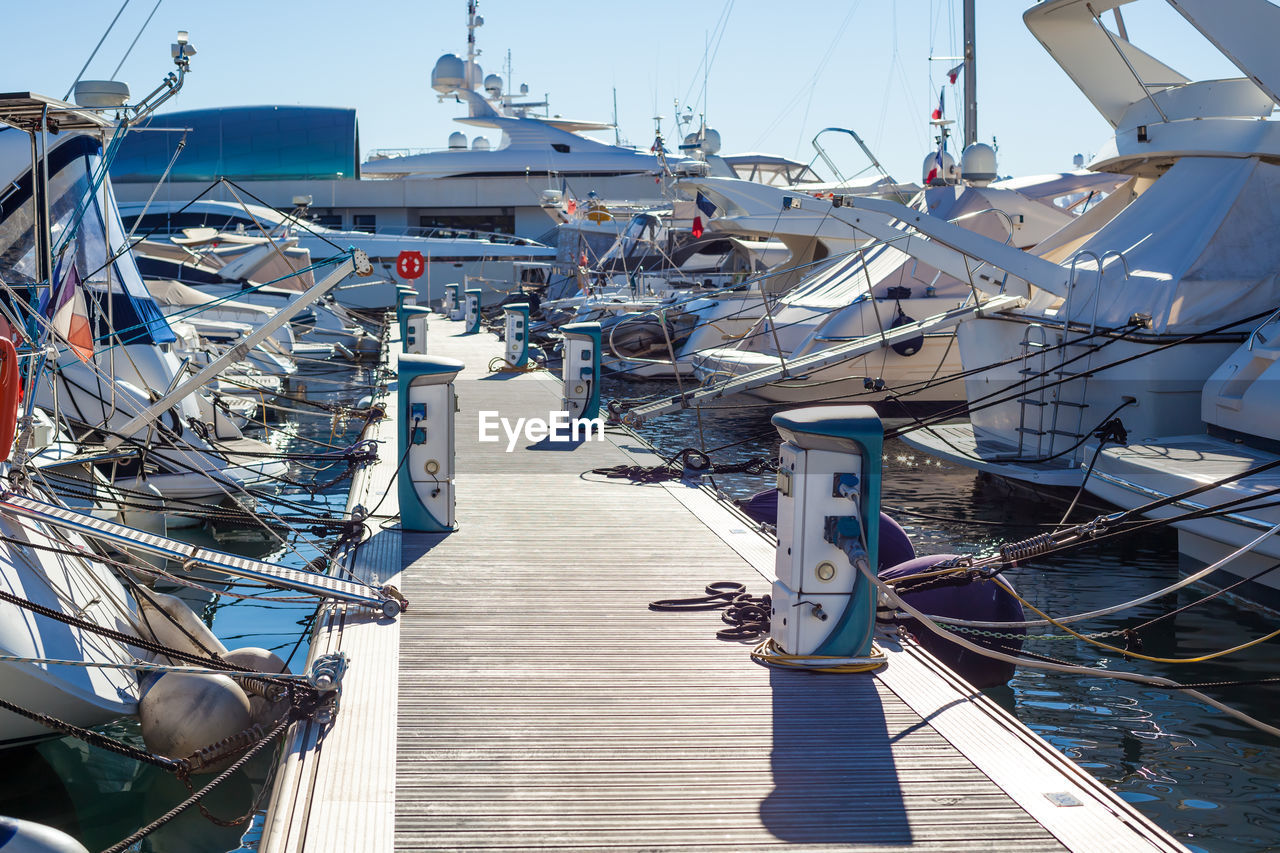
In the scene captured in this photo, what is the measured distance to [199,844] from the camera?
5898mm


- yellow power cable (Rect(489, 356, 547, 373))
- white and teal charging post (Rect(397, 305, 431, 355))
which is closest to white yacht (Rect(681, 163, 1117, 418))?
yellow power cable (Rect(489, 356, 547, 373))

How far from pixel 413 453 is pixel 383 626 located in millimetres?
2139

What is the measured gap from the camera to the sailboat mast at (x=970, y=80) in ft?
81.1

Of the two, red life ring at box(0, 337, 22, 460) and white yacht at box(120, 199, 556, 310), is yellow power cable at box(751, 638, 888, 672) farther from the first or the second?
white yacht at box(120, 199, 556, 310)

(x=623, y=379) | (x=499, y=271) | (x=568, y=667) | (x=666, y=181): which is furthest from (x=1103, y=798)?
(x=499, y=271)

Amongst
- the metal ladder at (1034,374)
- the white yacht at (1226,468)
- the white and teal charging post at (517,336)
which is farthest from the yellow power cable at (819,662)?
the white and teal charging post at (517,336)

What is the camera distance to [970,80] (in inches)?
978

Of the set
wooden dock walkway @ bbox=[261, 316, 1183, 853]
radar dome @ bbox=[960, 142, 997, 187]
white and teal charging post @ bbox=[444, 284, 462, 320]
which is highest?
radar dome @ bbox=[960, 142, 997, 187]

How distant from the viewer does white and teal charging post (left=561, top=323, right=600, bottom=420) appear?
575 inches

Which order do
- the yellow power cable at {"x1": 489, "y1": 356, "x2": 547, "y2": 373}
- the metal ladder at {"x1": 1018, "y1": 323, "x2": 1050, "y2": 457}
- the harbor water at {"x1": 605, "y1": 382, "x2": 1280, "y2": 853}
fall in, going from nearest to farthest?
the harbor water at {"x1": 605, "y1": 382, "x2": 1280, "y2": 853}
the metal ladder at {"x1": 1018, "y1": 323, "x2": 1050, "y2": 457}
the yellow power cable at {"x1": 489, "y1": 356, "x2": 547, "y2": 373}

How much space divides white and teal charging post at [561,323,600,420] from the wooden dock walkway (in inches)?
277

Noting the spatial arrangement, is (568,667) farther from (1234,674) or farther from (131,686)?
(1234,674)

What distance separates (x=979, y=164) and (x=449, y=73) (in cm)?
4140

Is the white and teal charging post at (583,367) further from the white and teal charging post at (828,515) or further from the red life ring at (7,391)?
the red life ring at (7,391)
